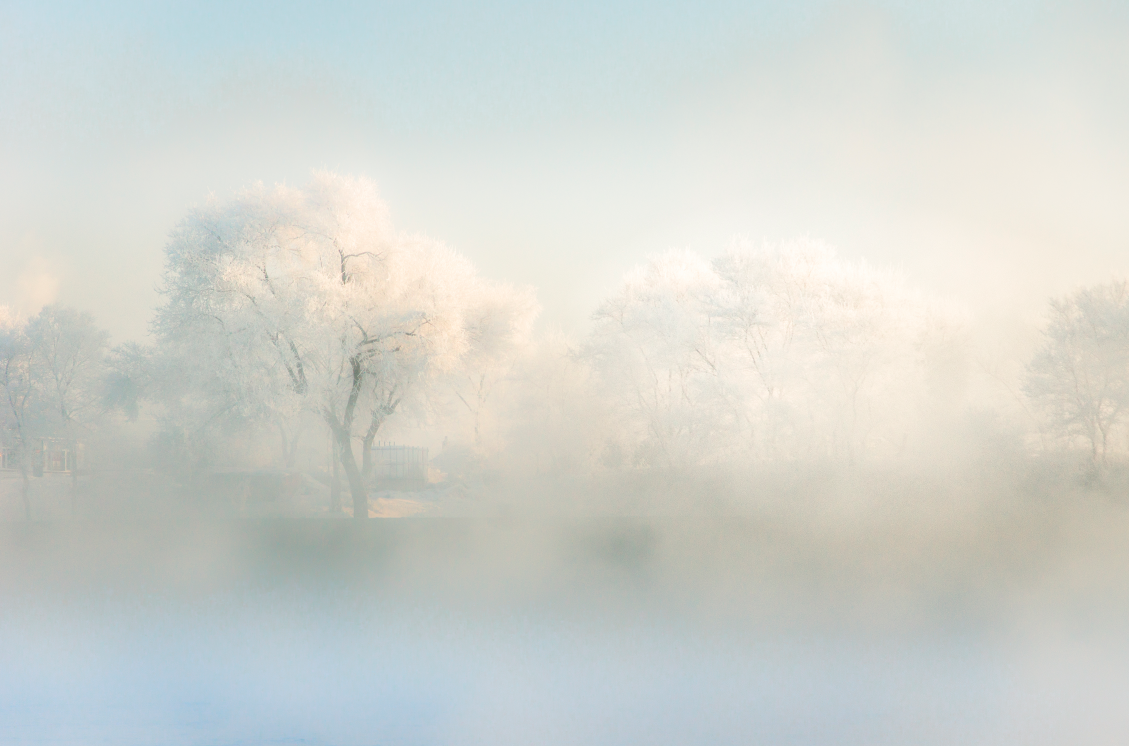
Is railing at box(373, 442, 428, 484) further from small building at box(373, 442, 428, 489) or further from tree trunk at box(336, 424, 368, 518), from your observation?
tree trunk at box(336, 424, 368, 518)

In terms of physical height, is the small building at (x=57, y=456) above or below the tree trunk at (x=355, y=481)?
above

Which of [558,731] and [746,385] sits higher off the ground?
[746,385]

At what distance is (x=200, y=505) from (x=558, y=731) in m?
17.1

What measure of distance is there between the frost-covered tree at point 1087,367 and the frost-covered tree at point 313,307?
14.0 m

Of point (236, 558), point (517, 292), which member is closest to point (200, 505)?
point (236, 558)

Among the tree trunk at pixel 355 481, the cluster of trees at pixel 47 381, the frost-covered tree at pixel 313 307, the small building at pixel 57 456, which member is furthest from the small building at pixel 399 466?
the small building at pixel 57 456

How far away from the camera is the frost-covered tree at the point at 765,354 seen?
18.1 meters

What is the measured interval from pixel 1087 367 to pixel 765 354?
7474mm

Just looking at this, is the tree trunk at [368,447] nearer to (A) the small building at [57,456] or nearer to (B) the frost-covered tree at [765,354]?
(B) the frost-covered tree at [765,354]

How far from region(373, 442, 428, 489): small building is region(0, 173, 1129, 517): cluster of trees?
4.27ft

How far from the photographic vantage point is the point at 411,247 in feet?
60.8

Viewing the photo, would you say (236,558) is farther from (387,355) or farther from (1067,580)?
(1067,580)

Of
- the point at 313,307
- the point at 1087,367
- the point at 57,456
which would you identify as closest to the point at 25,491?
the point at 57,456

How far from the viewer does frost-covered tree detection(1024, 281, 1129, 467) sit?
1441 centimetres
